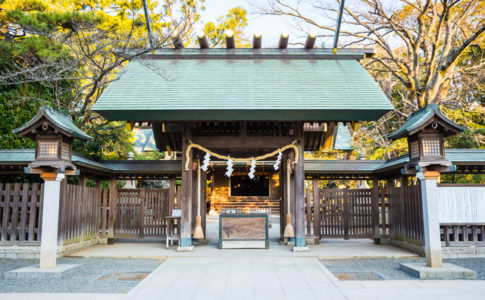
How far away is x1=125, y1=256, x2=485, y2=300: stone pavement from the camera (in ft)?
17.4

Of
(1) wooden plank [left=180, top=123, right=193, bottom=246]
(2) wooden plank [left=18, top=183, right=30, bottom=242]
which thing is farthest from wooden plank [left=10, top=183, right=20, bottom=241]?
(1) wooden plank [left=180, top=123, right=193, bottom=246]

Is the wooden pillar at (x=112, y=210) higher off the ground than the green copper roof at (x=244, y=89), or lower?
lower

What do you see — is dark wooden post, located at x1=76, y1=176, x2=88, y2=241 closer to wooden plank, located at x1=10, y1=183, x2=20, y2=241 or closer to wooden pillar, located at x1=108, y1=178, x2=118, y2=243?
wooden pillar, located at x1=108, y1=178, x2=118, y2=243

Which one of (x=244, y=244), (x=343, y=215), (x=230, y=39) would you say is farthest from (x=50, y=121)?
(x=343, y=215)

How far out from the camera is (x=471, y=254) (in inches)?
351

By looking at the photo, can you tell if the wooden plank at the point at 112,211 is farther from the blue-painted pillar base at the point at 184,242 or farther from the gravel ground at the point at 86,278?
the blue-painted pillar base at the point at 184,242

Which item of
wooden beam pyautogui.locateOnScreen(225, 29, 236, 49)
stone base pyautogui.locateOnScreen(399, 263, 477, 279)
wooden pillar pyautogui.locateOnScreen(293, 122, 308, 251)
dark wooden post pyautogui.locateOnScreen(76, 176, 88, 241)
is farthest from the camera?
wooden beam pyautogui.locateOnScreen(225, 29, 236, 49)

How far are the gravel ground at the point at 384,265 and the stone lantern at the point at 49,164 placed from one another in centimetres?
591

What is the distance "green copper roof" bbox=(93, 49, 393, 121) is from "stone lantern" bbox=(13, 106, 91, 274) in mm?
1265

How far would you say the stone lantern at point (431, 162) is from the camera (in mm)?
6941

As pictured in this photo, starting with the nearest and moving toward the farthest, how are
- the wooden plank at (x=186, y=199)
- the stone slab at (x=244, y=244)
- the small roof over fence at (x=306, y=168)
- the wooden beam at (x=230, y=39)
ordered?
the wooden plank at (x=186, y=199)
the stone slab at (x=244, y=244)
the wooden beam at (x=230, y=39)
the small roof over fence at (x=306, y=168)

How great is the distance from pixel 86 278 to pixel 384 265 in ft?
21.1

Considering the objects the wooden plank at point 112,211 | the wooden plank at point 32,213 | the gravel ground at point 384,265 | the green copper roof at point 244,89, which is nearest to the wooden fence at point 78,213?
the wooden plank at point 112,211

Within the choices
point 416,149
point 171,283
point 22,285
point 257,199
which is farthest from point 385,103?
point 257,199
